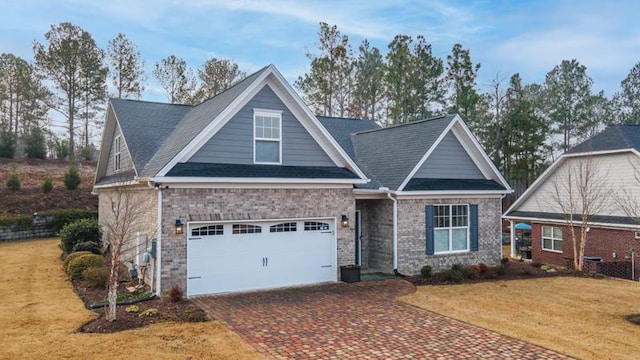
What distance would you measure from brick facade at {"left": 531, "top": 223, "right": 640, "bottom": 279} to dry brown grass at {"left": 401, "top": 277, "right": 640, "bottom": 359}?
4.56 m

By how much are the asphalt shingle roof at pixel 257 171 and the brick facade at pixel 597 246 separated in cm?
1313

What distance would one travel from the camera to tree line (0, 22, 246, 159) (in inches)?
1417

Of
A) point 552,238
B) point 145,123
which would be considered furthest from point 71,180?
point 552,238

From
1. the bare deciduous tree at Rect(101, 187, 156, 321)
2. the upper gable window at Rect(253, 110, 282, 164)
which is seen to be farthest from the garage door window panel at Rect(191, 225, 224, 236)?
the upper gable window at Rect(253, 110, 282, 164)

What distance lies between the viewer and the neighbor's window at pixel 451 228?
1736 centimetres

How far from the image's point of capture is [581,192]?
21.3m

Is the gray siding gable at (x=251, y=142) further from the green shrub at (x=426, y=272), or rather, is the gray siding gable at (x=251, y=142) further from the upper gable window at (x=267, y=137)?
the green shrub at (x=426, y=272)

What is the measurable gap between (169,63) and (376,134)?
24.6 meters

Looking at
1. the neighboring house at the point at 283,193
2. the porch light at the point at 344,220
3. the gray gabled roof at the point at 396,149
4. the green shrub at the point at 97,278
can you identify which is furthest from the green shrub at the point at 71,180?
the porch light at the point at 344,220

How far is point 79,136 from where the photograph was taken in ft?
140

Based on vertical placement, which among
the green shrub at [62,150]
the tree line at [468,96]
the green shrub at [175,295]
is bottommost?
the green shrub at [175,295]

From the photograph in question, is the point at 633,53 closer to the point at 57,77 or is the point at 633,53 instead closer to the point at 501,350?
the point at 501,350

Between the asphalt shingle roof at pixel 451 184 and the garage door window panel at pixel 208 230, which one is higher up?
the asphalt shingle roof at pixel 451 184

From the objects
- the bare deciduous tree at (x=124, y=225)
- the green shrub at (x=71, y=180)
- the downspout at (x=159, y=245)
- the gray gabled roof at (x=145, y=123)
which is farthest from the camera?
the green shrub at (x=71, y=180)
